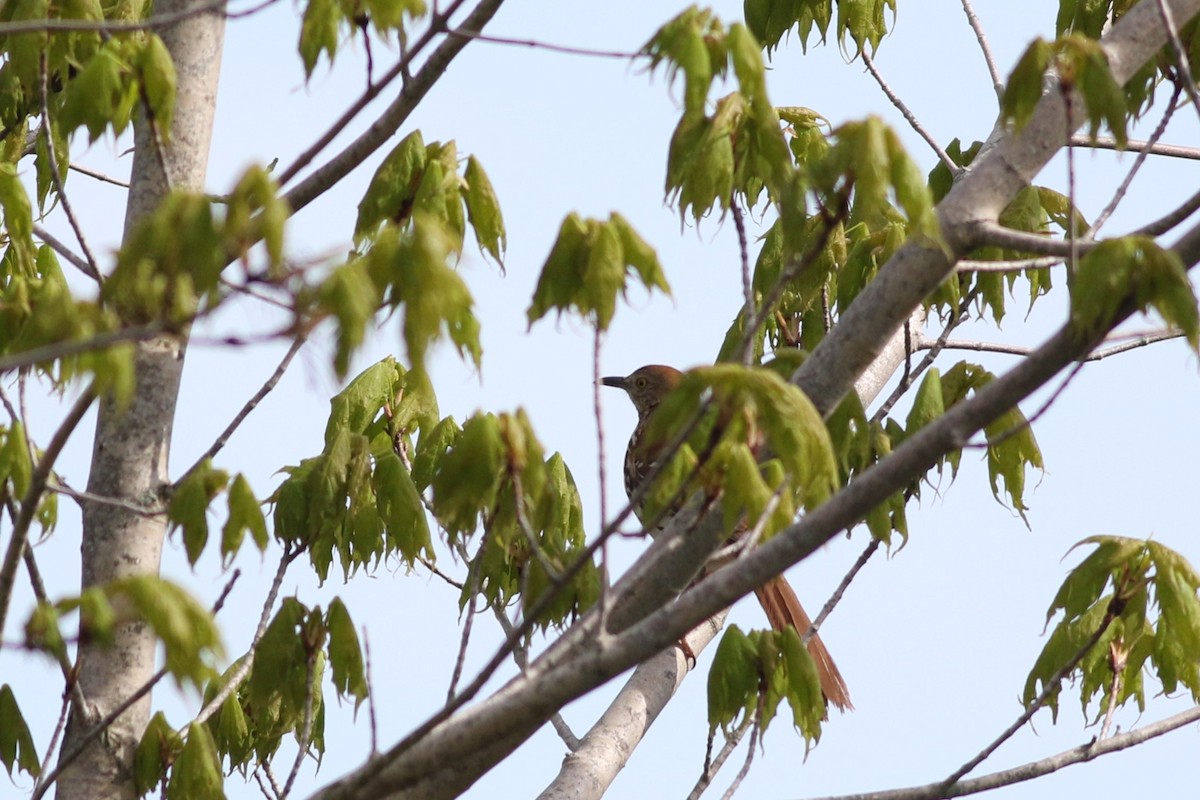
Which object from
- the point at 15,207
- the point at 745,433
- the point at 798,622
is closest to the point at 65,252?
the point at 15,207

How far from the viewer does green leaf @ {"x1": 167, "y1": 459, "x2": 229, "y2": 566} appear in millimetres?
2945

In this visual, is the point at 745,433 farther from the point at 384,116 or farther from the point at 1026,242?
the point at 384,116

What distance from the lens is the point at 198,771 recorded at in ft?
10.8

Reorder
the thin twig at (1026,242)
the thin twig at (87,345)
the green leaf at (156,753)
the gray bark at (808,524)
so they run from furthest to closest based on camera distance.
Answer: the green leaf at (156,753) → the thin twig at (1026,242) → the gray bark at (808,524) → the thin twig at (87,345)

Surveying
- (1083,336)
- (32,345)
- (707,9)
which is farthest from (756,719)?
(32,345)

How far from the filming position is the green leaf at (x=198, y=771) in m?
3.27

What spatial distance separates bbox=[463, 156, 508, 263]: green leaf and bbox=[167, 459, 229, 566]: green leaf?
77 centimetres

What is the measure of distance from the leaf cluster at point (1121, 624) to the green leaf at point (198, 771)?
198 cm

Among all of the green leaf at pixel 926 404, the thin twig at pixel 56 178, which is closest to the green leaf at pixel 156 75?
the thin twig at pixel 56 178

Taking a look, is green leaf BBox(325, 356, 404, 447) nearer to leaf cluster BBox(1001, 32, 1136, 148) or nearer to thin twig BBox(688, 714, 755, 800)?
thin twig BBox(688, 714, 755, 800)

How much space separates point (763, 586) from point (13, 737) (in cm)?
189

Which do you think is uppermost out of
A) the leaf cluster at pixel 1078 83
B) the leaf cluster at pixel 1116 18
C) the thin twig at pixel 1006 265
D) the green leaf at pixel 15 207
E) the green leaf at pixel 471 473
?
the green leaf at pixel 15 207

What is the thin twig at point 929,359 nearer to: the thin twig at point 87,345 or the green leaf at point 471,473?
the green leaf at point 471,473

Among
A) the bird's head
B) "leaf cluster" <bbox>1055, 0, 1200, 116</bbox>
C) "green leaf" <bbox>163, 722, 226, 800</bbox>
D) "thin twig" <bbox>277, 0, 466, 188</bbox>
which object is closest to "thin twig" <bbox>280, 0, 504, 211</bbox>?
"thin twig" <bbox>277, 0, 466, 188</bbox>
